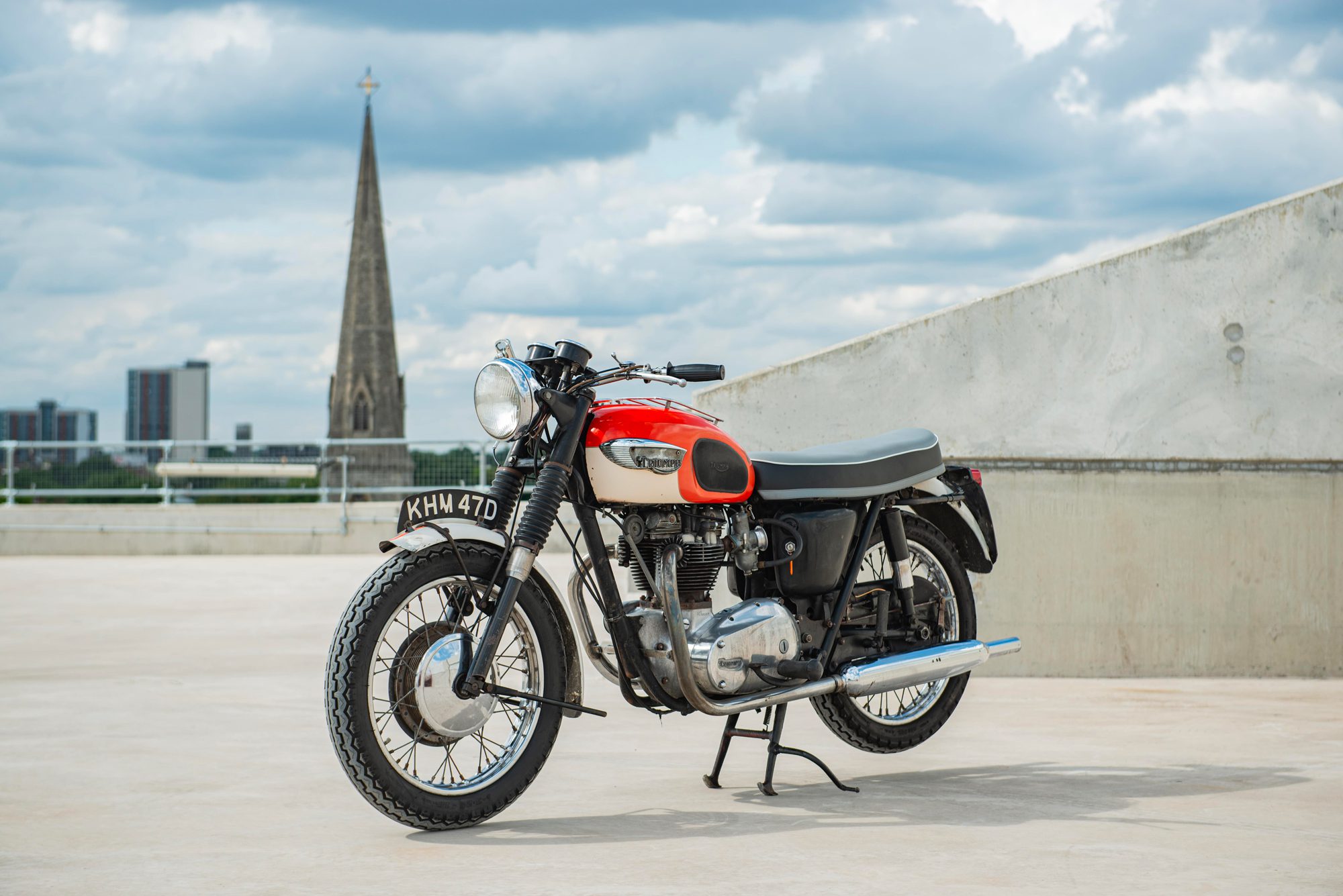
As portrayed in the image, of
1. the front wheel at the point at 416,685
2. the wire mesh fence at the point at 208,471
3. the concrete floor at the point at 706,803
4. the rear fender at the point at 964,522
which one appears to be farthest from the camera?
the wire mesh fence at the point at 208,471

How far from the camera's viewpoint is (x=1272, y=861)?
3.53 meters

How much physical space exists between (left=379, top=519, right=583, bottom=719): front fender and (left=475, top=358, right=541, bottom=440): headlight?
267mm

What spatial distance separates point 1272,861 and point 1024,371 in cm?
372

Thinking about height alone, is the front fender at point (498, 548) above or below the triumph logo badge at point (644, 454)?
below

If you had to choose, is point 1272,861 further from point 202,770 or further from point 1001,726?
point 202,770

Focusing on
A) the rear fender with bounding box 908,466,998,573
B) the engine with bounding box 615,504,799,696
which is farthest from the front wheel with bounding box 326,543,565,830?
the rear fender with bounding box 908,466,998,573

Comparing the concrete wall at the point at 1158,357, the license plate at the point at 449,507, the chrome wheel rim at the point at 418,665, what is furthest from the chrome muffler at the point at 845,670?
the concrete wall at the point at 1158,357

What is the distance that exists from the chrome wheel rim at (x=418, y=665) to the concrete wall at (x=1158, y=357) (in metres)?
3.30

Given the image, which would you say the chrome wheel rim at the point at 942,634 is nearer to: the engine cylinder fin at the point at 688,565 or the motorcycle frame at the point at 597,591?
the motorcycle frame at the point at 597,591

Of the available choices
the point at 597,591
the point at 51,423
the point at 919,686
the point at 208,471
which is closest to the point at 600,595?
the point at 597,591

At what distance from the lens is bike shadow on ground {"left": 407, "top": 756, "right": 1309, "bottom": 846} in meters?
3.90

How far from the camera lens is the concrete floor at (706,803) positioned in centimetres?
343

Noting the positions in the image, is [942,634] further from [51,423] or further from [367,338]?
[51,423]

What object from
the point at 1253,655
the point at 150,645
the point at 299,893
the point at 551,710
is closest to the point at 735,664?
the point at 551,710
